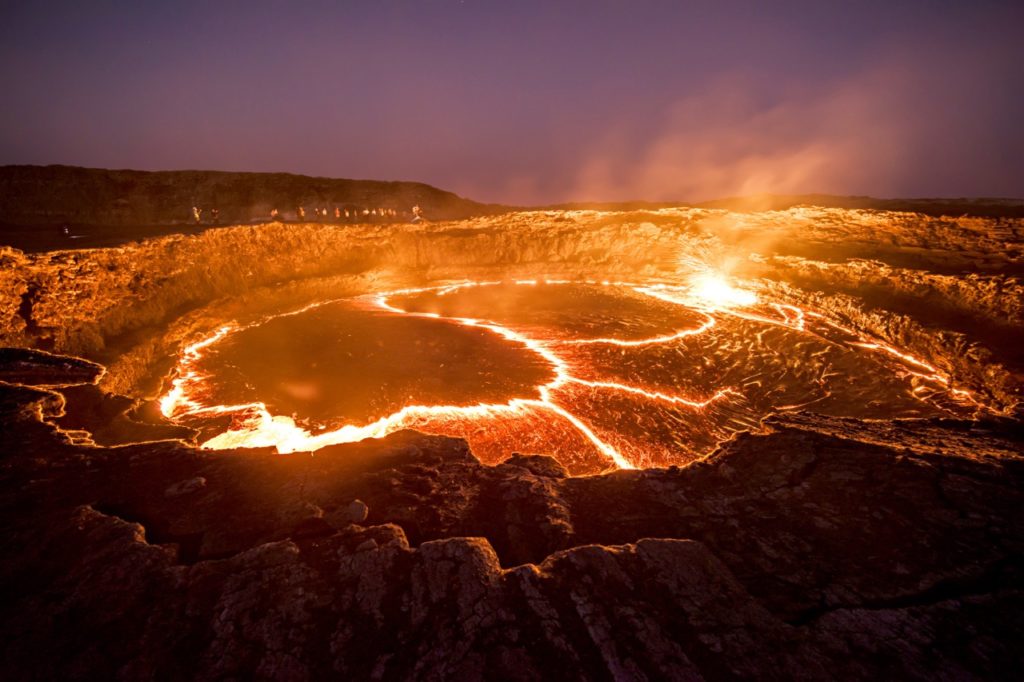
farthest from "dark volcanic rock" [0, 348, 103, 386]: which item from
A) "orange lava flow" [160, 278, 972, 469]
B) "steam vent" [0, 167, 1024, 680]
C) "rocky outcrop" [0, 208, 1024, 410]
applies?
"rocky outcrop" [0, 208, 1024, 410]

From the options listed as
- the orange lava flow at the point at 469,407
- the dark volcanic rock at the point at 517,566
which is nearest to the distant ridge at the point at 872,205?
the orange lava flow at the point at 469,407

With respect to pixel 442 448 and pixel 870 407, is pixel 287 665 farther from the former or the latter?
pixel 870 407

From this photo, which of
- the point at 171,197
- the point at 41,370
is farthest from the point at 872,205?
the point at 171,197

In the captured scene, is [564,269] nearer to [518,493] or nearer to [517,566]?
[518,493]

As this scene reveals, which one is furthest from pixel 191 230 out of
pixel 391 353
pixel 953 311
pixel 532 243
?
pixel 953 311

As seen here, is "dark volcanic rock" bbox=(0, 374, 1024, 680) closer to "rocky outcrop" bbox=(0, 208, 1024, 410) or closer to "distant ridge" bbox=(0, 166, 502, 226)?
"rocky outcrop" bbox=(0, 208, 1024, 410)

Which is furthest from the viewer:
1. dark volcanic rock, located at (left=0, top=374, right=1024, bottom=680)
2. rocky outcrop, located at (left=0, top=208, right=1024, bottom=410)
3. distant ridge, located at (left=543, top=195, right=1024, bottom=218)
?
distant ridge, located at (left=543, top=195, right=1024, bottom=218)
